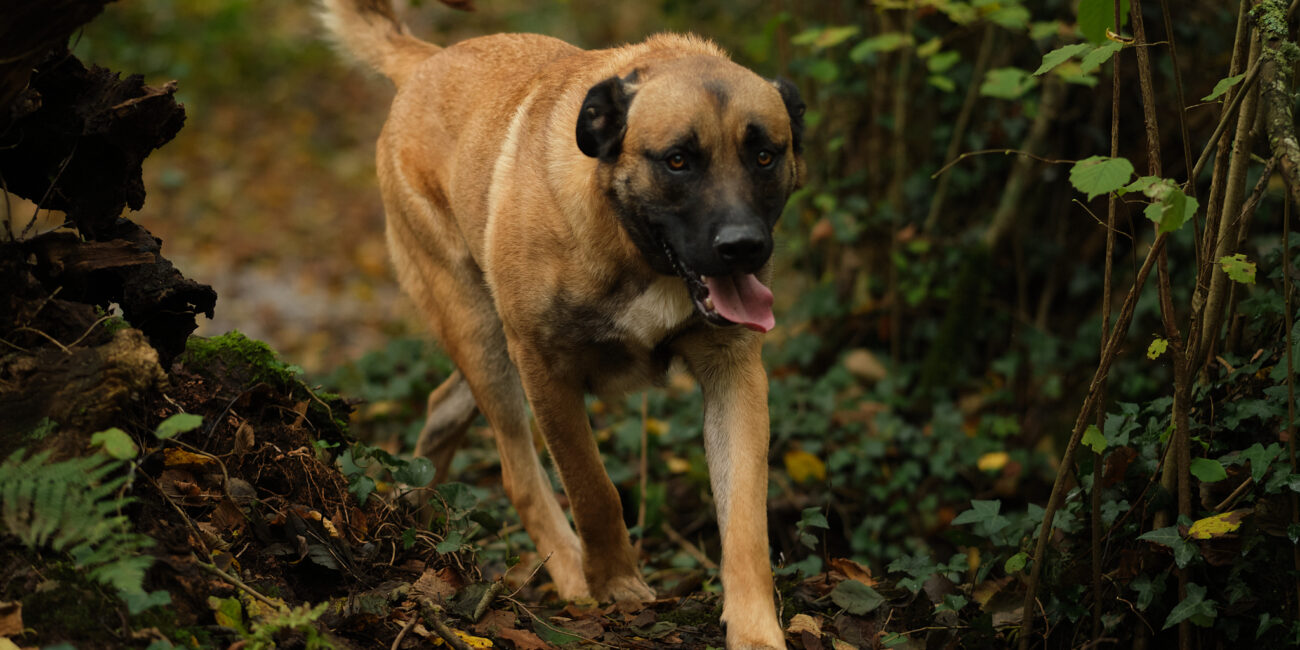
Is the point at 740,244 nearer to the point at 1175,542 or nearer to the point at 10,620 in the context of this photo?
the point at 1175,542

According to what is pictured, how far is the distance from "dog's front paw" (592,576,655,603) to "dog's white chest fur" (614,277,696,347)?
39.7 inches

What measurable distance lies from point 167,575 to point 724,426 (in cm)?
190

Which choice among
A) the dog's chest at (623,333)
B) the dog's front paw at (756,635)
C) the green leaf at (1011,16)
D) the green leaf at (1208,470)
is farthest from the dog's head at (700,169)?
the green leaf at (1011,16)

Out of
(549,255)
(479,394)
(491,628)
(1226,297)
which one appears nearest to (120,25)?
(479,394)

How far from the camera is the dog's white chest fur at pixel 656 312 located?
12.1 ft

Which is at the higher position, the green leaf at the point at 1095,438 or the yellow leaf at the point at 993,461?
the green leaf at the point at 1095,438

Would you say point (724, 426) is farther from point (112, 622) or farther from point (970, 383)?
point (970, 383)

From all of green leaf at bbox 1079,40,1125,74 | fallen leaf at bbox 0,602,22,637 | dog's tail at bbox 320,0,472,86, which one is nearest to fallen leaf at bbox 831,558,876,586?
green leaf at bbox 1079,40,1125,74

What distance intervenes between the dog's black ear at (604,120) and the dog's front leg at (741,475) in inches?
30.5

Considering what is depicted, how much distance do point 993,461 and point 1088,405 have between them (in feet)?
9.94

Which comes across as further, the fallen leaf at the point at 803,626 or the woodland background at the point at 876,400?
the fallen leaf at the point at 803,626

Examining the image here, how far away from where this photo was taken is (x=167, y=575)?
2516 millimetres

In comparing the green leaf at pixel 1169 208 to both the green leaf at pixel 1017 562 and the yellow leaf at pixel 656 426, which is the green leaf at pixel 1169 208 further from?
the yellow leaf at pixel 656 426

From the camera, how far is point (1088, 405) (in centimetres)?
285
